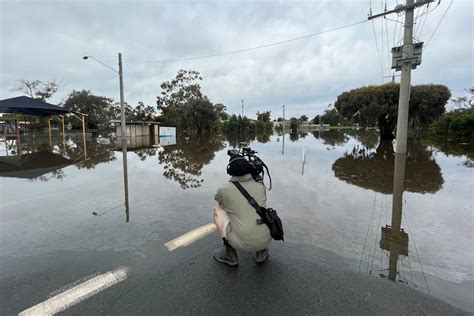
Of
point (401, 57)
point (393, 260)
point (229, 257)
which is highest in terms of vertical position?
point (401, 57)

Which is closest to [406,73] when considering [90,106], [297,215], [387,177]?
[387,177]

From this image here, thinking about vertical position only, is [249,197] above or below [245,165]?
below

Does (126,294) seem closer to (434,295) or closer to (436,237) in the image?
(434,295)

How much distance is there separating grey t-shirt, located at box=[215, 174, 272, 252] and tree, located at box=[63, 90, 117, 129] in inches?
1976

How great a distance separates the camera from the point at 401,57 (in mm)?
11391

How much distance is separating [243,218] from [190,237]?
1321mm

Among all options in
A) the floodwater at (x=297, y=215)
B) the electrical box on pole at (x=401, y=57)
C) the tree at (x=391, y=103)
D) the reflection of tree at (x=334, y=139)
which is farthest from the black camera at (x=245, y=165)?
the tree at (x=391, y=103)

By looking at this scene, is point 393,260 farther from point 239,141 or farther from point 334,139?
point 334,139

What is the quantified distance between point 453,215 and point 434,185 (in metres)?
2.65

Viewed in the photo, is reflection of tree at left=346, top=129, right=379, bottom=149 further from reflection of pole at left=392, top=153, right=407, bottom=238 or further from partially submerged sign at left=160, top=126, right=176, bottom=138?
partially submerged sign at left=160, top=126, right=176, bottom=138

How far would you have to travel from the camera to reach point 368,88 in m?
26.1

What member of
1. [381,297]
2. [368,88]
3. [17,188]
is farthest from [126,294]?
[368,88]

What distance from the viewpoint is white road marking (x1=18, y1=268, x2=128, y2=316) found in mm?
2004

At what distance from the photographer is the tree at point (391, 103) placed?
76.7 feet
